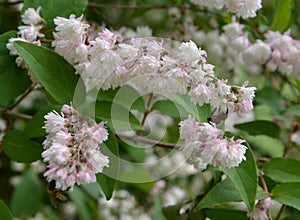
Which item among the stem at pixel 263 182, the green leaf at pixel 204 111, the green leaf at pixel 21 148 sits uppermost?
the green leaf at pixel 204 111

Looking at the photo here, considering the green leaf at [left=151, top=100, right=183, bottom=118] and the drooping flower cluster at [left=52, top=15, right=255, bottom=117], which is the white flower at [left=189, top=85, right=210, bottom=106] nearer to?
the drooping flower cluster at [left=52, top=15, right=255, bottom=117]

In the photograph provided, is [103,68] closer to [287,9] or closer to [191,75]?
[191,75]

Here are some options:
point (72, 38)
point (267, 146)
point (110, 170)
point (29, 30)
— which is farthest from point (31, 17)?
point (267, 146)

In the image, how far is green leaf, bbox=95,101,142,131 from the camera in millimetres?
913

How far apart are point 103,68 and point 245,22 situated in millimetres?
655

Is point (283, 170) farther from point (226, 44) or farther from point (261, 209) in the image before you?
point (226, 44)

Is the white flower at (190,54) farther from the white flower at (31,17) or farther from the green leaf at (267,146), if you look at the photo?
the green leaf at (267,146)

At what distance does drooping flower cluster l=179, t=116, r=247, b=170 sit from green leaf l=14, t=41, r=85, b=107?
21cm

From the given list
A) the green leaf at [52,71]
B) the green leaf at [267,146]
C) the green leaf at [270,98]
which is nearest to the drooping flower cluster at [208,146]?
the green leaf at [52,71]

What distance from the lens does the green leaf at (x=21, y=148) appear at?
3.24 ft

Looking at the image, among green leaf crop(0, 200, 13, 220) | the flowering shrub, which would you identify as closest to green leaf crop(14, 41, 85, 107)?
the flowering shrub

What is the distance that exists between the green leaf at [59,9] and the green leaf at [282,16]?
576mm

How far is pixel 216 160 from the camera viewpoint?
2.70ft

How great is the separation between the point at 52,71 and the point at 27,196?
1.06 metres
